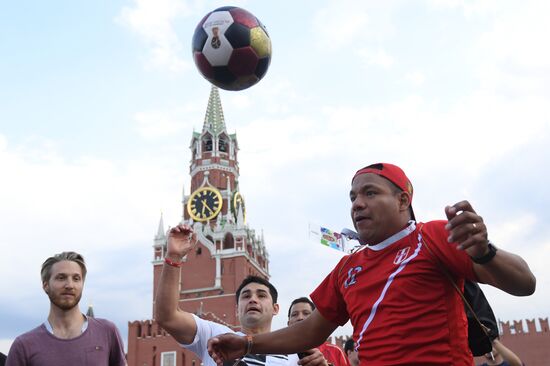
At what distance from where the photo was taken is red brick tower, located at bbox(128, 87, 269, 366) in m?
41.4

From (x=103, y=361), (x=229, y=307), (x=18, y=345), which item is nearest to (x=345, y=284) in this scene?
(x=103, y=361)

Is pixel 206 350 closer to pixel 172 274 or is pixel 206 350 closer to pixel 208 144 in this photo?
pixel 172 274

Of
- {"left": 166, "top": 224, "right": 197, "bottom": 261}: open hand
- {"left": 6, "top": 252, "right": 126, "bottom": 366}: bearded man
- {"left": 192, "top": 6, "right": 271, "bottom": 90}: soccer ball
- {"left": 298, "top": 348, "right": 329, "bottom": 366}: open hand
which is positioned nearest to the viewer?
{"left": 298, "top": 348, "right": 329, "bottom": 366}: open hand

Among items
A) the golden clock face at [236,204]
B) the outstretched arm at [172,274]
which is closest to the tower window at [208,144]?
the golden clock face at [236,204]

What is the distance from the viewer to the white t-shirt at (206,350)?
13.7 feet

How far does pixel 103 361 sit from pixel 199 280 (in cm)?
4439

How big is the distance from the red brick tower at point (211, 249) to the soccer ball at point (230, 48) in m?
36.0

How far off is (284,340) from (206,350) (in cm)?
132

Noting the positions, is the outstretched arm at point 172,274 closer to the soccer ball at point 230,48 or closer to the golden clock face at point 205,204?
the soccer ball at point 230,48

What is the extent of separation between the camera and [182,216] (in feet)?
170

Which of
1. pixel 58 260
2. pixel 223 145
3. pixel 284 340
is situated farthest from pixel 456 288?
pixel 223 145

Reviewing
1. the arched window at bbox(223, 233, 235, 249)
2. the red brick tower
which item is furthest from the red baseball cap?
the arched window at bbox(223, 233, 235, 249)

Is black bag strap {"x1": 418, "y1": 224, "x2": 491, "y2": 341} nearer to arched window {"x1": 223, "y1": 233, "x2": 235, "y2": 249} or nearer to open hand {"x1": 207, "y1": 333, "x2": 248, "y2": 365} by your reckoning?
open hand {"x1": 207, "y1": 333, "x2": 248, "y2": 365}

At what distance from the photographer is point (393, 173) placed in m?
2.87
